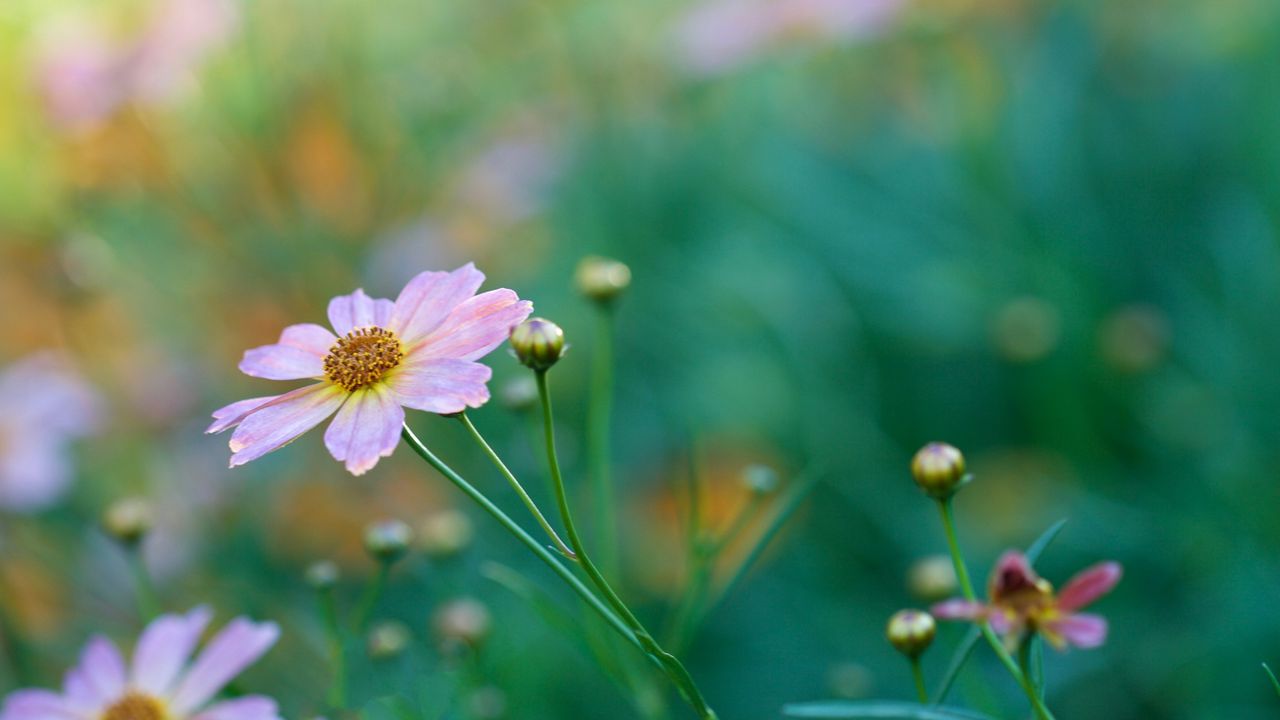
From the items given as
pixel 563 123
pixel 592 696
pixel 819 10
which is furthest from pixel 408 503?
pixel 819 10

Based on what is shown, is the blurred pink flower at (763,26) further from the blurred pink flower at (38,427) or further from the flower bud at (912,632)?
the flower bud at (912,632)

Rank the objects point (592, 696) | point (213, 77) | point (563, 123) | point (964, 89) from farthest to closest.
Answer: point (213, 77) → point (563, 123) → point (964, 89) → point (592, 696)

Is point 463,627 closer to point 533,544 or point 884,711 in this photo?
point 533,544

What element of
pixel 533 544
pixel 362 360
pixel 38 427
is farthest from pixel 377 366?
pixel 38 427

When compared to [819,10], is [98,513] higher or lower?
lower

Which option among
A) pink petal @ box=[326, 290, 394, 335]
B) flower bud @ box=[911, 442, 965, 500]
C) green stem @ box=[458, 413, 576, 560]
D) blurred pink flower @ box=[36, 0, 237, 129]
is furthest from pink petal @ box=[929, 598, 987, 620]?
blurred pink flower @ box=[36, 0, 237, 129]

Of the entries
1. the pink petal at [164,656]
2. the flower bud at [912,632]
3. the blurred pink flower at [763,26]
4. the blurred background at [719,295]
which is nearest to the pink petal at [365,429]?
the pink petal at [164,656]

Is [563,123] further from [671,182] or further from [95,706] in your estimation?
[95,706]

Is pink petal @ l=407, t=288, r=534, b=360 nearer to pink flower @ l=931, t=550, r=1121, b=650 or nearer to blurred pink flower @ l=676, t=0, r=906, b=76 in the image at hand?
pink flower @ l=931, t=550, r=1121, b=650
